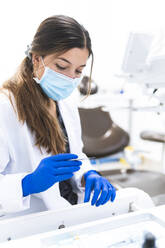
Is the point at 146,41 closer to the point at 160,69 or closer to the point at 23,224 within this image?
the point at 160,69

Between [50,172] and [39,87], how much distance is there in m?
0.47

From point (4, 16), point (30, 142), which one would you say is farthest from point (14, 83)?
point (4, 16)

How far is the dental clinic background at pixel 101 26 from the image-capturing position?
9.46ft

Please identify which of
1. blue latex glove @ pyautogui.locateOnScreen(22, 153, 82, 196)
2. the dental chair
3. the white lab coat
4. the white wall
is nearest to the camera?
blue latex glove @ pyautogui.locateOnScreen(22, 153, 82, 196)

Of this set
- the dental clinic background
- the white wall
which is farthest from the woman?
the dental clinic background

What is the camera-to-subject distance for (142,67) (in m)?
0.86

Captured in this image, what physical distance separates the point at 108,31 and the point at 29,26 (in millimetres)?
1224

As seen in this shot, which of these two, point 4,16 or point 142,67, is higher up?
point 4,16

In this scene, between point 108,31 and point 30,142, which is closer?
point 30,142

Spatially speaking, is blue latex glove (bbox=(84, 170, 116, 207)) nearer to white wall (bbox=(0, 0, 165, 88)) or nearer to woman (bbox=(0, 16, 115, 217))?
woman (bbox=(0, 16, 115, 217))

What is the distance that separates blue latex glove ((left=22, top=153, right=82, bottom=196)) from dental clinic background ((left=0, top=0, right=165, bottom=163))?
211cm

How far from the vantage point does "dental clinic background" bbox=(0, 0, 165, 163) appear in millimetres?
2883

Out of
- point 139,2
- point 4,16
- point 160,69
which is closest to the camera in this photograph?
point 160,69

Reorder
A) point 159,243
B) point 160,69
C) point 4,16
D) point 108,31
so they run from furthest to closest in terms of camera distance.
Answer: point 108,31, point 4,16, point 160,69, point 159,243
